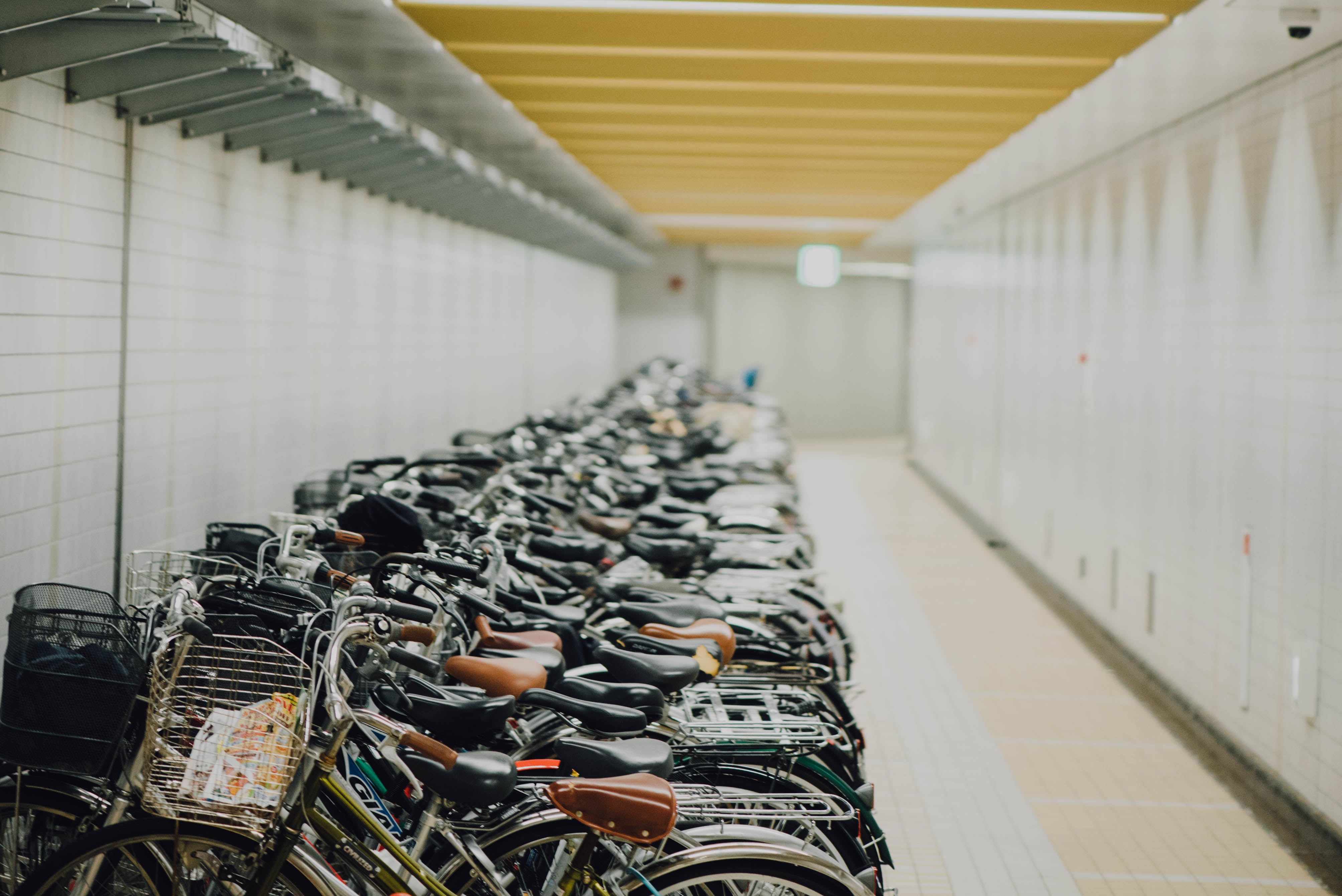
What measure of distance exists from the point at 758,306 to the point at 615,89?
43.9 feet

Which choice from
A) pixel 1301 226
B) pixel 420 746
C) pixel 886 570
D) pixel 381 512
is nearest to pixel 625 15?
pixel 381 512

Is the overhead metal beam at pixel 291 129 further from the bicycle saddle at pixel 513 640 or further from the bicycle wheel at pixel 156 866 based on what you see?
the bicycle wheel at pixel 156 866

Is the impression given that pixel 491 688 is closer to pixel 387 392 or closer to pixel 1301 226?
pixel 1301 226

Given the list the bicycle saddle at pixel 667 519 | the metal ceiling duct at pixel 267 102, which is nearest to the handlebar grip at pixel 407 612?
the metal ceiling duct at pixel 267 102

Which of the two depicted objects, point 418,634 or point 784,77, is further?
point 784,77

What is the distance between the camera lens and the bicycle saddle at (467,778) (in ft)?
6.35

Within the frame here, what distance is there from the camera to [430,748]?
1.95m

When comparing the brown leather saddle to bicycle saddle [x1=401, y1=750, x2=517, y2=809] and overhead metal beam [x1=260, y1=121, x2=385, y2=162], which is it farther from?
overhead metal beam [x1=260, y1=121, x2=385, y2=162]

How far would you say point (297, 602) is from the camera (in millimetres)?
2348

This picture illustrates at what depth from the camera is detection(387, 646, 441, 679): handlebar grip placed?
6.66 feet

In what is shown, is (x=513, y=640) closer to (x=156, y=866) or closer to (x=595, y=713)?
(x=595, y=713)

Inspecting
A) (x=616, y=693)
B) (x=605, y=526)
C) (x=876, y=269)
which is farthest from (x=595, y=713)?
(x=876, y=269)

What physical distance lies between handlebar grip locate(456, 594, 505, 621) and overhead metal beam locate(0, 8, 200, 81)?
5.00ft

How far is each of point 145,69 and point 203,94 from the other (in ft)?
1.12
